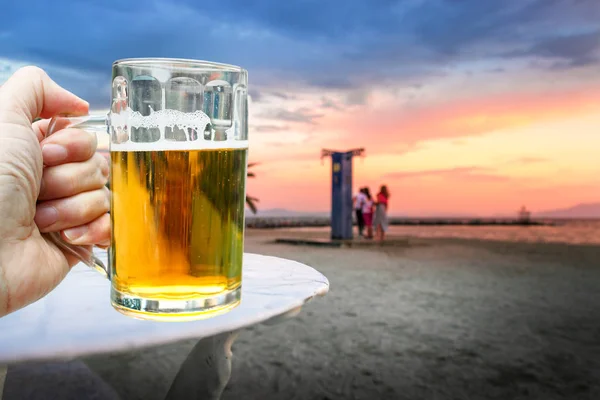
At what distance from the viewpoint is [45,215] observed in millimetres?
1008

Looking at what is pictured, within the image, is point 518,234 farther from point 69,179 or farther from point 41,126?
point 69,179

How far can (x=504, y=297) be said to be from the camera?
5.30 metres

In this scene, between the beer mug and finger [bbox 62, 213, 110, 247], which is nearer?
the beer mug

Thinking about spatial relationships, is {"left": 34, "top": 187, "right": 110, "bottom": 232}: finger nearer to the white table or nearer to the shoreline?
the white table

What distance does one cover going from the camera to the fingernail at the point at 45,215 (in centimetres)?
101

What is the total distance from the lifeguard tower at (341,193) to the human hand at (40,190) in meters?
11.5

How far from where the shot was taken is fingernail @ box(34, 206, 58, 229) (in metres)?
1.01

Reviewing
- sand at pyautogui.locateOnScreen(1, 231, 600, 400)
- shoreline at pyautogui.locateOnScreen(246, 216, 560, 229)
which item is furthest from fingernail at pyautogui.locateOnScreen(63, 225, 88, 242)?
shoreline at pyautogui.locateOnScreen(246, 216, 560, 229)

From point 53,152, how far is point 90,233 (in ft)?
0.58

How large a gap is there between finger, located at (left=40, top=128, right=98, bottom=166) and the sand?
183 centimetres

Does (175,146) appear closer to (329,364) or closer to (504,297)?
(329,364)

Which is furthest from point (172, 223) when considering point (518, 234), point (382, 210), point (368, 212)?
point (518, 234)

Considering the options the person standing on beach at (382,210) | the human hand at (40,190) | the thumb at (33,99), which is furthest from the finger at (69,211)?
Answer: the person standing on beach at (382,210)

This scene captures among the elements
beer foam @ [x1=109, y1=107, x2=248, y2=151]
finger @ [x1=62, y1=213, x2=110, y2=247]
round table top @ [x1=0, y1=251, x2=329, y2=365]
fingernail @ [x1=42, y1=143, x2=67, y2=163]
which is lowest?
round table top @ [x1=0, y1=251, x2=329, y2=365]
